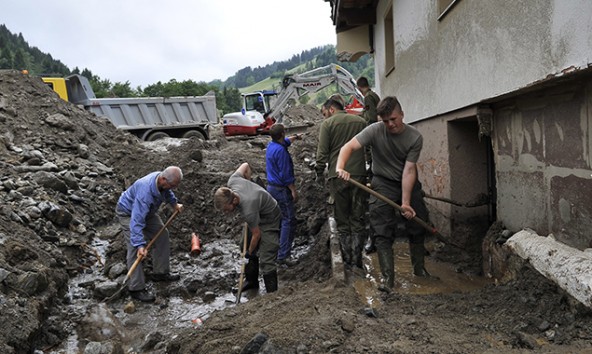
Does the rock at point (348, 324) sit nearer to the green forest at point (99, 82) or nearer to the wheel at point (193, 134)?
the wheel at point (193, 134)

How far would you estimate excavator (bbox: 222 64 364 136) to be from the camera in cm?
1877

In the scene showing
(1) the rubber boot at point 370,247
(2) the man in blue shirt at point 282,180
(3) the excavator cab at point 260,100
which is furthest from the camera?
(3) the excavator cab at point 260,100

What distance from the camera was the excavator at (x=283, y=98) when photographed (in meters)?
18.8

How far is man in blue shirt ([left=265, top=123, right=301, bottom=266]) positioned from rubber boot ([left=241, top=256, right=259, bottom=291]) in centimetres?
87

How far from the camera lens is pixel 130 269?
562 cm

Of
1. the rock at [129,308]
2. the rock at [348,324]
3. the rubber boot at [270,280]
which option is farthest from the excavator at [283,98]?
the rock at [348,324]

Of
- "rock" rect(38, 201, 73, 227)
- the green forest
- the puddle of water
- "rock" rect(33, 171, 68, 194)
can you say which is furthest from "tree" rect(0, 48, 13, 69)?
the puddle of water

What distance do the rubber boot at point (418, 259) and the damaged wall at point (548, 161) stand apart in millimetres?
879

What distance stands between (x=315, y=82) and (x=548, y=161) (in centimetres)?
1578

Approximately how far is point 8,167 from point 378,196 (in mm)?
7047

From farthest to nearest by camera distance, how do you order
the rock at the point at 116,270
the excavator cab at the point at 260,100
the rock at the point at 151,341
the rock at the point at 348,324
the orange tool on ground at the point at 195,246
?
1. the excavator cab at the point at 260,100
2. the orange tool on ground at the point at 195,246
3. the rock at the point at 116,270
4. the rock at the point at 151,341
5. the rock at the point at 348,324

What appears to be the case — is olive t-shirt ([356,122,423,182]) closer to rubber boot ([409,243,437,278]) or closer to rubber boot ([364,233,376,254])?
rubber boot ([409,243,437,278])

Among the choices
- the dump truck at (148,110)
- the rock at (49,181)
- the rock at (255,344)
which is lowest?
the rock at (255,344)

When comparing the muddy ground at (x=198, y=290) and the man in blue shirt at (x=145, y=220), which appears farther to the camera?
the man in blue shirt at (x=145, y=220)
